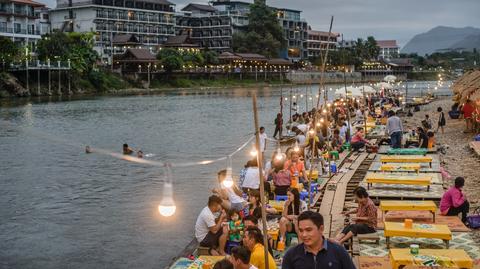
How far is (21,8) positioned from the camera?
83000mm

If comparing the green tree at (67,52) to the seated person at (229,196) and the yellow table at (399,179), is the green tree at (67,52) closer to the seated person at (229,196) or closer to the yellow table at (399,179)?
the yellow table at (399,179)

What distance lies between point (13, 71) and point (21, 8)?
16.3 metres

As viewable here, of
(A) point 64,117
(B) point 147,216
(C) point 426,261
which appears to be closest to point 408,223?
(C) point 426,261

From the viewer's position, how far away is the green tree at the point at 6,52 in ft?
223

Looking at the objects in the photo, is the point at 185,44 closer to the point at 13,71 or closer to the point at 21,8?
the point at 21,8

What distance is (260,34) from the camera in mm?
130500

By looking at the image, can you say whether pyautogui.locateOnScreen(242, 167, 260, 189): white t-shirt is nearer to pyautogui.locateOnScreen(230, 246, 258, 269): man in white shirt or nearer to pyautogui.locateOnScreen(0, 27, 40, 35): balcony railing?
pyautogui.locateOnScreen(230, 246, 258, 269): man in white shirt

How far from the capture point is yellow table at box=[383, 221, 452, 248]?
9.82 m

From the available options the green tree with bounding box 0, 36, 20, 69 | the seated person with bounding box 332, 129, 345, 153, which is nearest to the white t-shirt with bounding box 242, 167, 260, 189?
the seated person with bounding box 332, 129, 345, 153

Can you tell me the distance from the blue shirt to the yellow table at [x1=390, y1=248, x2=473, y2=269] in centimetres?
381

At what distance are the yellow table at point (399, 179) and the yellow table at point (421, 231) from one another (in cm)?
423

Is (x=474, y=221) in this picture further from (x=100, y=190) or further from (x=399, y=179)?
(x=100, y=190)

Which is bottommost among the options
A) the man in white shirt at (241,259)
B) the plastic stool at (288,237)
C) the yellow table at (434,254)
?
the plastic stool at (288,237)

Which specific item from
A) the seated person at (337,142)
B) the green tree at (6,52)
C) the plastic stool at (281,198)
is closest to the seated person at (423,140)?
the seated person at (337,142)
